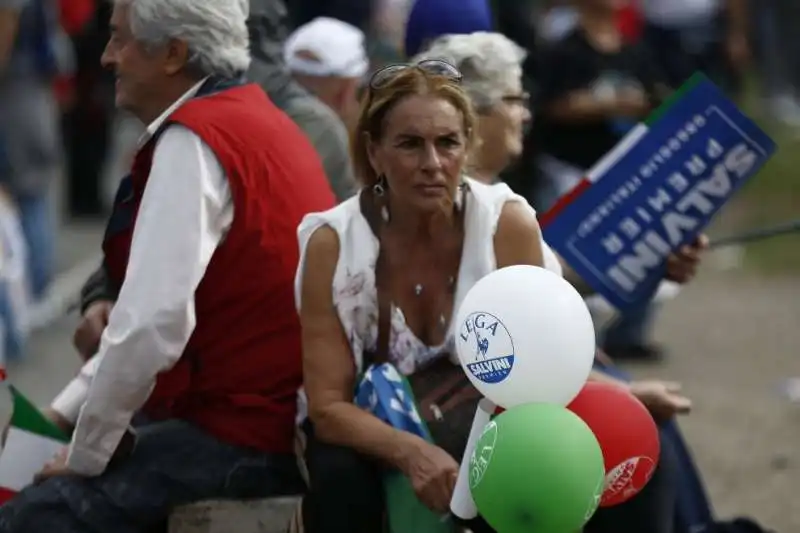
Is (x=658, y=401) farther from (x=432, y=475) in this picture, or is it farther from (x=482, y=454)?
(x=482, y=454)

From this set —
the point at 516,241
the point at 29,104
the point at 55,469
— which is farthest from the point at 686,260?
the point at 29,104

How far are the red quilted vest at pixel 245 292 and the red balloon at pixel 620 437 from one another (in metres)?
0.77

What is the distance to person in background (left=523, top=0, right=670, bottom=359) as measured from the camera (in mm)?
7531

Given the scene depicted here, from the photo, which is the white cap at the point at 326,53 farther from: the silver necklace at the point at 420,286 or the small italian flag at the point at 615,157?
the silver necklace at the point at 420,286

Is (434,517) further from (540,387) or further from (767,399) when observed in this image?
(767,399)

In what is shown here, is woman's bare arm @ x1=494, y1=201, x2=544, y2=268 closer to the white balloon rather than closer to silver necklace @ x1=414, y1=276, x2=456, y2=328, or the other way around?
silver necklace @ x1=414, y1=276, x2=456, y2=328

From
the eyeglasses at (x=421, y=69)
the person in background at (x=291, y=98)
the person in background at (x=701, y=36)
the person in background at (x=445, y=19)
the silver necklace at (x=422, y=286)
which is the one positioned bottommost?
the person in background at (x=701, y=36)

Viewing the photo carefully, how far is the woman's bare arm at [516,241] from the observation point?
153 inches

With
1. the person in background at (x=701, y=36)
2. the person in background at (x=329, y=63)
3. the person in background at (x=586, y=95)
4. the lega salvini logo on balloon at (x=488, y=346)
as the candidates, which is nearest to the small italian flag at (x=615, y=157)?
the lega salvini logo on balloon at (x=488, y=346)

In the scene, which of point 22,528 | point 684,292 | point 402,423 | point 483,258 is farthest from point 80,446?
point 684,292

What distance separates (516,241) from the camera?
12.7 feet

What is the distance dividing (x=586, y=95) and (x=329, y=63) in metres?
1.70

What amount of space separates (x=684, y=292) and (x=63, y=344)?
3410mm

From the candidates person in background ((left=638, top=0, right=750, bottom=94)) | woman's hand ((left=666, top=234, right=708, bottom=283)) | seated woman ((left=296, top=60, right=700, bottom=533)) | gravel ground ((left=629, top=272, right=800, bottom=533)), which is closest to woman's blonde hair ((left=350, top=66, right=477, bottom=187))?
seated woman ((left=296, top=60, right=700, bottom=533))
